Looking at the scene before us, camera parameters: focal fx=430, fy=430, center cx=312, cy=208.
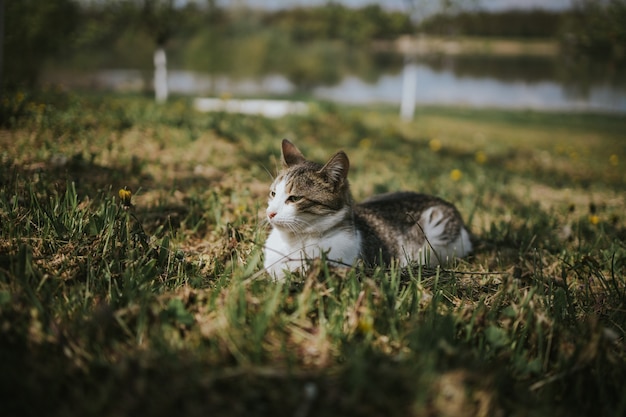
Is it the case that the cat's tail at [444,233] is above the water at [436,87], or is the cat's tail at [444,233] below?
below

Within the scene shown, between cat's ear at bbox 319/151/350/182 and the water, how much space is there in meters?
17.7

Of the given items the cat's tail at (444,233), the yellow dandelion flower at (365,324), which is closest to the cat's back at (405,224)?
the cat's tail at (444,233)

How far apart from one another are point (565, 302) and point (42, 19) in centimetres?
1271

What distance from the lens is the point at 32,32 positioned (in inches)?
384

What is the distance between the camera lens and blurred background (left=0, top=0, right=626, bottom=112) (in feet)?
30.8

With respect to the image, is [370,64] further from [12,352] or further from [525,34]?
[12,352]

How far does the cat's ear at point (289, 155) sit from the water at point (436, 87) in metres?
17.3

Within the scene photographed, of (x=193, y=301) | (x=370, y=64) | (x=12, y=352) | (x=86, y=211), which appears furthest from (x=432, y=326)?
(x=370, y=64)

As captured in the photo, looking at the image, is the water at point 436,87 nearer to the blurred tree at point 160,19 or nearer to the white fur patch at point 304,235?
the blurred tree at point 160,19

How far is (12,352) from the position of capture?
1.35 meters

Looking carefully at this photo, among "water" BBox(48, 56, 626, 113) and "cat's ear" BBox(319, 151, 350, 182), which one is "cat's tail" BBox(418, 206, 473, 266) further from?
"water" BBox(48, 56, 626, 113)

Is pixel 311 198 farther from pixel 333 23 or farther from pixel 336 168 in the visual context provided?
pixel 333 23

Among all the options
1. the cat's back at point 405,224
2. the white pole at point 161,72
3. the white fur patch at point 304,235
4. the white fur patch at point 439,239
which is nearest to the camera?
the white fur patch at point 304,235

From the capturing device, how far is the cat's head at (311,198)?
2406mm
